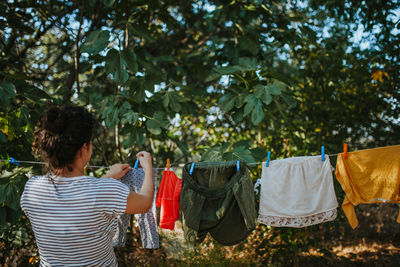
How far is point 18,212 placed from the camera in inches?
91.0

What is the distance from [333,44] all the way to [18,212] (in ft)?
10.2

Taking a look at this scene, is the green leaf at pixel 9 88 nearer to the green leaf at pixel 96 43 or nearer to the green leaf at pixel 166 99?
the green leaf at pixel 96 43

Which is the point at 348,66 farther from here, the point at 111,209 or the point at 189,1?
the point at 111,209

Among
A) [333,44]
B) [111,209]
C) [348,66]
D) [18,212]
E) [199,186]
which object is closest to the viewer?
[111,209]

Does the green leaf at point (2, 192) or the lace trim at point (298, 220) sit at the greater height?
the green leaf at point (2, 192)

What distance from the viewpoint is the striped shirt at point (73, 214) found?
1.17m

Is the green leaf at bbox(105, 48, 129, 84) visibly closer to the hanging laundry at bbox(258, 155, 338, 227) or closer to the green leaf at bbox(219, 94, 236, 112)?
the green leaf at bbox(219, 94, 236, 112)

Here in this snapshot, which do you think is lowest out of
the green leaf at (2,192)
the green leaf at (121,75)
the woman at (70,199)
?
the green leaf at (2,192)

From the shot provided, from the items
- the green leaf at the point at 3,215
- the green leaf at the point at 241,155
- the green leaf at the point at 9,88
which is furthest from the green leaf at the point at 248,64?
the green leaf at the point at 3,215

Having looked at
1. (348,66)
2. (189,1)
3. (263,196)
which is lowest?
(263,196)

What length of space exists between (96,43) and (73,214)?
4.55 ft

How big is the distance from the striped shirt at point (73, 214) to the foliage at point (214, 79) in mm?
1097

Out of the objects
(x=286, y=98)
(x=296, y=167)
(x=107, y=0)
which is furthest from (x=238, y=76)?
(x=107, y=0)

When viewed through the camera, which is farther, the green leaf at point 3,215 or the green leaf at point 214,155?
the green leaf at point 214,155
